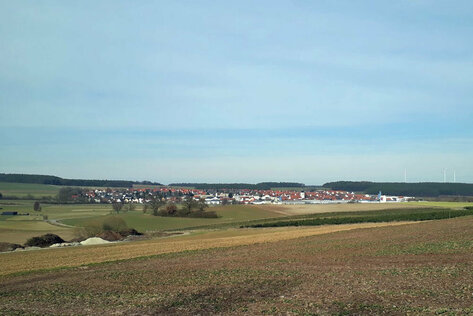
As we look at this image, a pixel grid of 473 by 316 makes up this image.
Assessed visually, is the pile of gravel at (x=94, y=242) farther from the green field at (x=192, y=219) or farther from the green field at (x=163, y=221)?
the green field at (x=192, y=219)

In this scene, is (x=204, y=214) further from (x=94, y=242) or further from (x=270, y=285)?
(x=270, y=285)

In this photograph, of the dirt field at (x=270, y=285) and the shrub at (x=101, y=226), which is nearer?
the dirt field at (x=270, y=285)

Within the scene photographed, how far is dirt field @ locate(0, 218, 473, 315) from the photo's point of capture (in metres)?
17.0

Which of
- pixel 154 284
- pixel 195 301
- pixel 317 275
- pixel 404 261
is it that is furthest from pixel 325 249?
pixel 195 301

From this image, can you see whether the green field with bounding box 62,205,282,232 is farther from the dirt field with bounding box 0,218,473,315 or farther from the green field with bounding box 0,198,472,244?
the dirt field with bounding box 0,218,473,315

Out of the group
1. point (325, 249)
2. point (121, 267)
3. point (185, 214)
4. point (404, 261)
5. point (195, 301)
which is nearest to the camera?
point (195, 301)

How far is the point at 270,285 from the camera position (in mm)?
21047

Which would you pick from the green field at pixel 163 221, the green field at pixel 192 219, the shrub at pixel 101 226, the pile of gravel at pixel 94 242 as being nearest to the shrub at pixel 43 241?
the pile of gravel at pixel 94 242

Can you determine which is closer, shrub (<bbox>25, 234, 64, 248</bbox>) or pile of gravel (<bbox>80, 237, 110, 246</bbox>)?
pile of gravel (<bbox>80, 237, 110, 246</bbox>)

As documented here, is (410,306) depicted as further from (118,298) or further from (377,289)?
(118,298)

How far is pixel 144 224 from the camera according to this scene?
96000mm

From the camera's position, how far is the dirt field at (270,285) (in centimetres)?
1697

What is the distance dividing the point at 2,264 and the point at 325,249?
75.4ft

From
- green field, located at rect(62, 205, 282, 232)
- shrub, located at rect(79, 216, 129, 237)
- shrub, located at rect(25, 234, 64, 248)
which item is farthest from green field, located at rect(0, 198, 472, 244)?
shrub, located at rect(25, 234, 64, 248)
